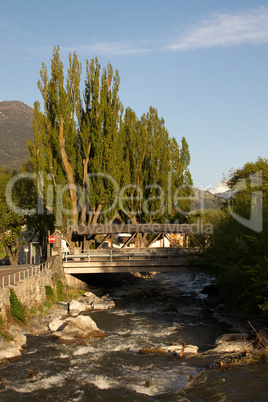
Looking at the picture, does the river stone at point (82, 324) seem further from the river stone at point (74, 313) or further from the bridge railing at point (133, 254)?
the bridge railing at point (133, 254)

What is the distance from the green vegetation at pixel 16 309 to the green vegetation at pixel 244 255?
29.9ft

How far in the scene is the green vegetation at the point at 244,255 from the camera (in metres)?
17.2

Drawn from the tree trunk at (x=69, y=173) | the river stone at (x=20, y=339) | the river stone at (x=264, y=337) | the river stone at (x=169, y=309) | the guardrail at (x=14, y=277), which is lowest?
the river stone at (x=169, y=309)

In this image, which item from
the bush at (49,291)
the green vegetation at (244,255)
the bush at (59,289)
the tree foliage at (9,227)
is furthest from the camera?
the tree foliage at (9,227)

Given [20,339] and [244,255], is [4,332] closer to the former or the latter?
[20,339]

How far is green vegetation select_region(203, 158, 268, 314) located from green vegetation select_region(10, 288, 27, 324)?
359 inches

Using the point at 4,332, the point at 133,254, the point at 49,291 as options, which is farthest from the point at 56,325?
the point at 133,254

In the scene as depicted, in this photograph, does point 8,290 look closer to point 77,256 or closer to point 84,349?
point 84,349

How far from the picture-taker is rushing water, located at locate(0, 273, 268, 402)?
1149 cm

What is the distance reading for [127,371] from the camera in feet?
43.9

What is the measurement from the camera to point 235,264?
1881cm

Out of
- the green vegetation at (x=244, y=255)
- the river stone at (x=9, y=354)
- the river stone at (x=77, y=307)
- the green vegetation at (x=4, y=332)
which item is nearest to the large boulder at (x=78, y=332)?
the green vegetation at (x=4, y=332)

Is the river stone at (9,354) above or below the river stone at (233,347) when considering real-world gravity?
Result: above

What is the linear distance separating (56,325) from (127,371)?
6406mm
